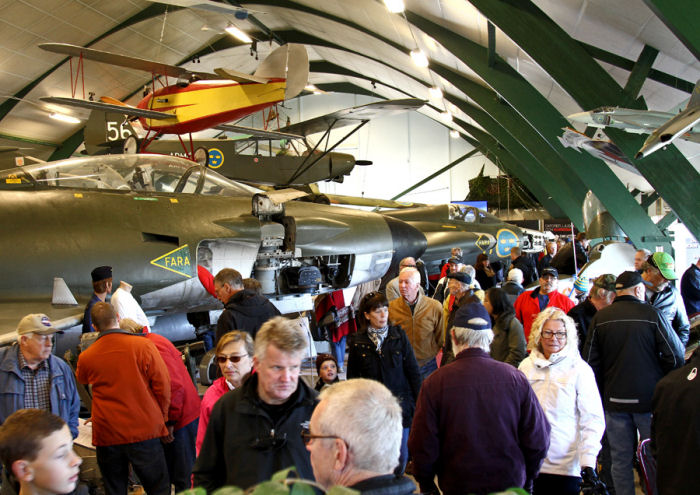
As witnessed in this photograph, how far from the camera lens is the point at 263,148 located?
60.8ft

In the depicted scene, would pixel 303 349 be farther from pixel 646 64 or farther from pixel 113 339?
pixel 646 64

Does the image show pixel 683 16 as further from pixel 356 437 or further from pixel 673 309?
pixel 356 437

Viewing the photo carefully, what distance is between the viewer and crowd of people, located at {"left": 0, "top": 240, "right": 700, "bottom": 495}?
78.1 inches

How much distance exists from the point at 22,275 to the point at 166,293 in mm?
1315

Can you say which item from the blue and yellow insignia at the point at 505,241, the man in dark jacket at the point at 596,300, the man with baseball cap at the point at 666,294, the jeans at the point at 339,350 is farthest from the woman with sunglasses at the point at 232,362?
the blue and yellow insignia at the point at 505,241

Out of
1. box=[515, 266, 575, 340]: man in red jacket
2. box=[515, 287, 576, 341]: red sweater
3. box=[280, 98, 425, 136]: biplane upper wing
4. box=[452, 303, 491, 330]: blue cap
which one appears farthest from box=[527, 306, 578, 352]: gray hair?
box=[280, 98, 425, 136]: biplane upper wing

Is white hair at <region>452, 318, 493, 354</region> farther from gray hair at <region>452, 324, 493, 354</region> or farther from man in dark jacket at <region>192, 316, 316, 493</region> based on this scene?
man in dark jacket at <region>192, 316, 316, 493</region>

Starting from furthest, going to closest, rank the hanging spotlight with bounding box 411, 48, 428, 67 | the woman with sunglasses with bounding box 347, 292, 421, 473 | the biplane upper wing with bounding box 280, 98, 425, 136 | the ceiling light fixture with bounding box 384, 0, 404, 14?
the hanging spotlight with bounding box 411, 48, 428, 67
the biplane upper wing with bounding box 280, 98, 425, 136
the ceiling light fixture with bounding box 384, 0, 404, 14
the woman with sunglasses with bounding box 347, 292, 421, 473

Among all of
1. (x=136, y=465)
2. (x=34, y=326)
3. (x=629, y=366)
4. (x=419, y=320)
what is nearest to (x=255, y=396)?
(x=136, y=465)

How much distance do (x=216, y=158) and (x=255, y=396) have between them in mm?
15596

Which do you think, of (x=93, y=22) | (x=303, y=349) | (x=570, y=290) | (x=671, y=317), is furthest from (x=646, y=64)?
(x=93, y=22)

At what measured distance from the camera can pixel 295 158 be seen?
59.7ft

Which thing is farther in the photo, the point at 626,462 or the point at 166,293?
the point at 166,293

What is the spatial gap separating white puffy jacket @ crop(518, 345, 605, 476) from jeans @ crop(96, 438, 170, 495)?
7.34ft
